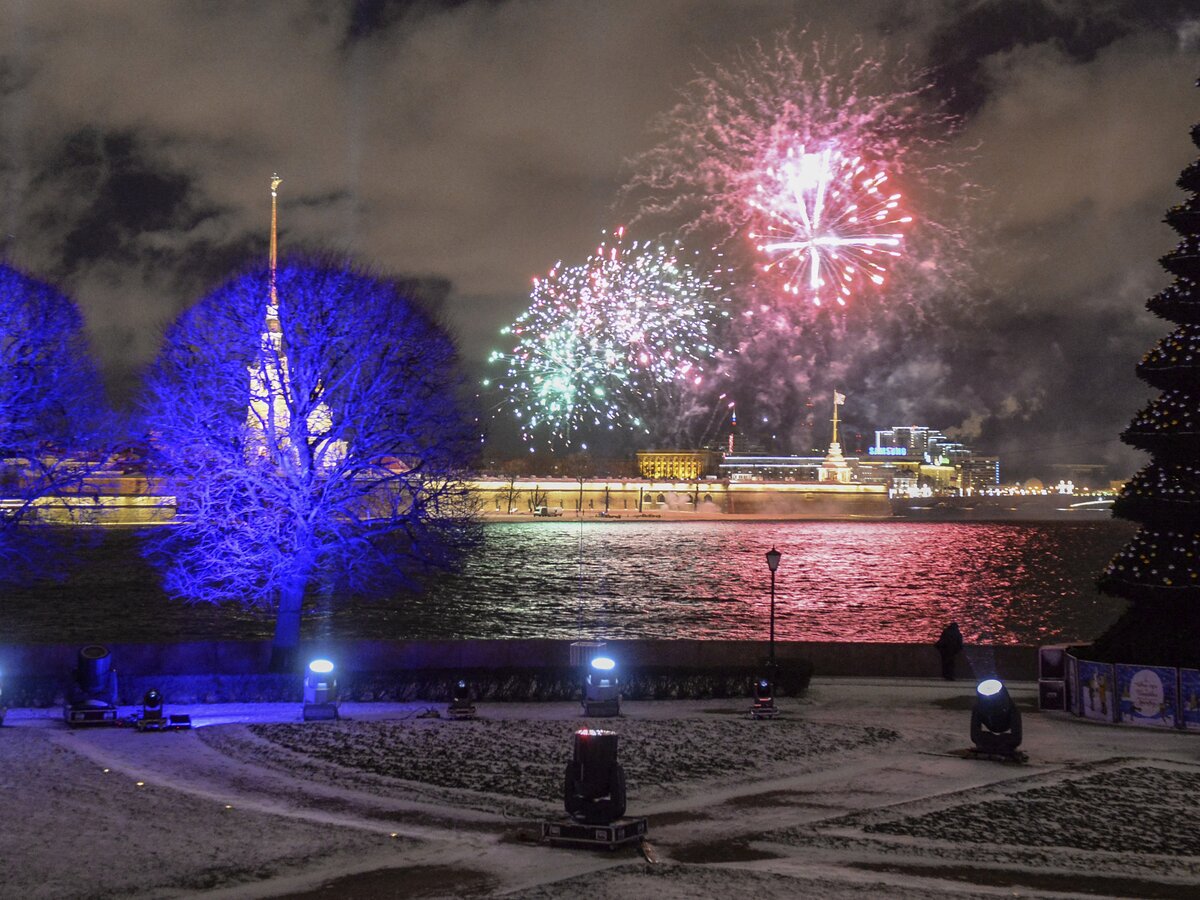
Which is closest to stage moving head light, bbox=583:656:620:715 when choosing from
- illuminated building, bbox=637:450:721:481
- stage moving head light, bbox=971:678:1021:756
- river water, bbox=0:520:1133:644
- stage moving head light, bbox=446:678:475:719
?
stage moving head light, bbox=446:678:475:719

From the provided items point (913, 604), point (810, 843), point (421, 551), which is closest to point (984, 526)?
point (913, 604)

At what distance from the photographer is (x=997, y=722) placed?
51.2 ft

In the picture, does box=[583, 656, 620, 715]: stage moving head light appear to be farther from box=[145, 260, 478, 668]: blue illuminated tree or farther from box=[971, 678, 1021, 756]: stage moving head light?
box=[145, 260, 478, 668]: blue illuminated tree

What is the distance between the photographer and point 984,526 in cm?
17150

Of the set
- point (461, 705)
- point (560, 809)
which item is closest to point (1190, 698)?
point (560, 809)

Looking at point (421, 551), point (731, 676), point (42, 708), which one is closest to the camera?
point (42, 708)

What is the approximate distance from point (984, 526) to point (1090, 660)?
159 meters

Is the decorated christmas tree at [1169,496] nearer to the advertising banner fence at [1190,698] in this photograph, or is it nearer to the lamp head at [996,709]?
the advertising banner fence at [1190,698]

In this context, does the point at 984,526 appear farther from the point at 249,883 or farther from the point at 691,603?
the point at 249,883

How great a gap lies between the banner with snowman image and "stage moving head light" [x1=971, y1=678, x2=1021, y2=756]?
163 inches

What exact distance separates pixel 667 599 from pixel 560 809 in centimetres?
5157

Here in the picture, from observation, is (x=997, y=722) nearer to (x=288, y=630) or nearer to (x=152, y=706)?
(x=152, y=706)

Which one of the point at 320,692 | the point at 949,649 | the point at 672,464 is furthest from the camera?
the point at 672,464

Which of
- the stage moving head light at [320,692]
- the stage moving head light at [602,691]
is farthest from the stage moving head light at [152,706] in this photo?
the stage moving head light at [602,691]
